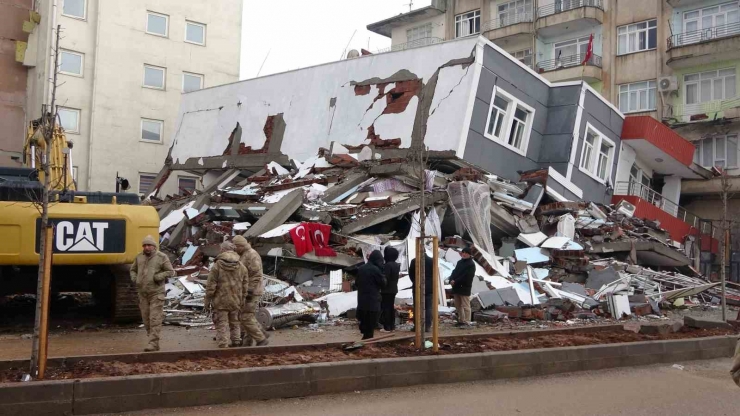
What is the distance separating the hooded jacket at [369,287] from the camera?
9688 millimetres

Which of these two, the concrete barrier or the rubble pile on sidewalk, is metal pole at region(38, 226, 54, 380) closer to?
the concrete barrier

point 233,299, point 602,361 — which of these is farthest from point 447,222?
→ point 233,299

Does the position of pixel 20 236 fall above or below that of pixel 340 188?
below

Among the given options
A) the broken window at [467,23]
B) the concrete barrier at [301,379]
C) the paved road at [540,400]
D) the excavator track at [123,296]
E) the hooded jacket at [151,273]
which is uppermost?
the broken window at [467,23]

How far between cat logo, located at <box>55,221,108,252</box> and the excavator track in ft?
3.27

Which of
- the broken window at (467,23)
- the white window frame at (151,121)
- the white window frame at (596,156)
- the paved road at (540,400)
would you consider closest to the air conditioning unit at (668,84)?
the white window frame at (596,156)

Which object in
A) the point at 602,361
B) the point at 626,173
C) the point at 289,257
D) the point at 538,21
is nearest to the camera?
the point at 602,361

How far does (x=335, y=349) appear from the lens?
8562 mm

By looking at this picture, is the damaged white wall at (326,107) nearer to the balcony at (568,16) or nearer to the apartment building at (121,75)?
the apartment building at (121,75)

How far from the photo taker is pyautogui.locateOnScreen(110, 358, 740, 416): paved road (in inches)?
264

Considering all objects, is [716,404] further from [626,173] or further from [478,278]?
[626,173]

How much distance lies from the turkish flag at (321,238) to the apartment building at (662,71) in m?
14.4

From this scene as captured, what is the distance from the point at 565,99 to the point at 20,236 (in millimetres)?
17426

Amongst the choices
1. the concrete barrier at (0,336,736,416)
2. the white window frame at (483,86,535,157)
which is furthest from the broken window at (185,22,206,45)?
the concrete barrier at (0,336,736,416)
